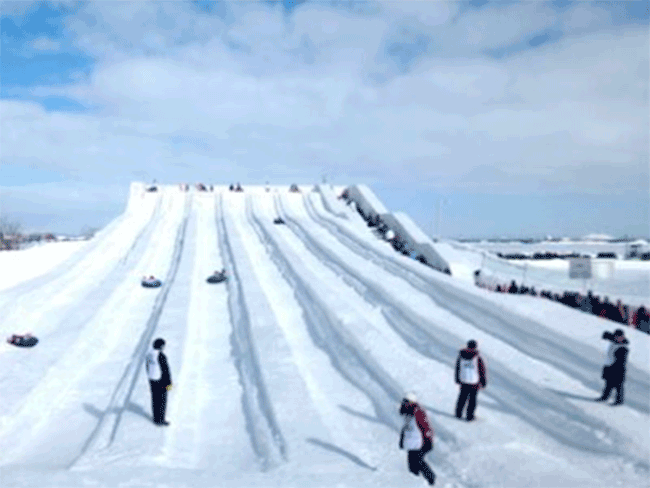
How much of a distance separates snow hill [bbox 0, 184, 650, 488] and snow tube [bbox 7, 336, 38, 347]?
17 centimetres

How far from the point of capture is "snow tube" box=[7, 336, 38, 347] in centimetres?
1496

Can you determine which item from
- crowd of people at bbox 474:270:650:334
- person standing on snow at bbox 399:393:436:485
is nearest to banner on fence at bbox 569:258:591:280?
crowd of people at bbox 474:270:650:334

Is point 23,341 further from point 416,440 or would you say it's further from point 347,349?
point 416,440

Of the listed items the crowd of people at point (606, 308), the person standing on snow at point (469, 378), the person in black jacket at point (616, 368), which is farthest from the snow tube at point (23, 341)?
the crowd of people at point (606, 308)

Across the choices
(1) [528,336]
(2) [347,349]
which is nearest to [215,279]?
(2) [347,349]

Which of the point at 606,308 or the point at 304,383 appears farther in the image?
the point at 606,308

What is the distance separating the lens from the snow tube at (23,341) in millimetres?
14961

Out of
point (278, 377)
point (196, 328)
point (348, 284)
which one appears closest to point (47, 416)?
point (278, 377)

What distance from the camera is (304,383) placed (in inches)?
480

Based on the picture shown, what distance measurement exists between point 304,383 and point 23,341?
21.5ft

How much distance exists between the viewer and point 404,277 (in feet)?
67.2

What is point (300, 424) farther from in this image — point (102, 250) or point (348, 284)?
point (102, 250)

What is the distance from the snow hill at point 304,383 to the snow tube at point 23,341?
6.5 inches

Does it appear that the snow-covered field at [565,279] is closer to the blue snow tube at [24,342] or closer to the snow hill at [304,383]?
the snow hill at [304,383]
